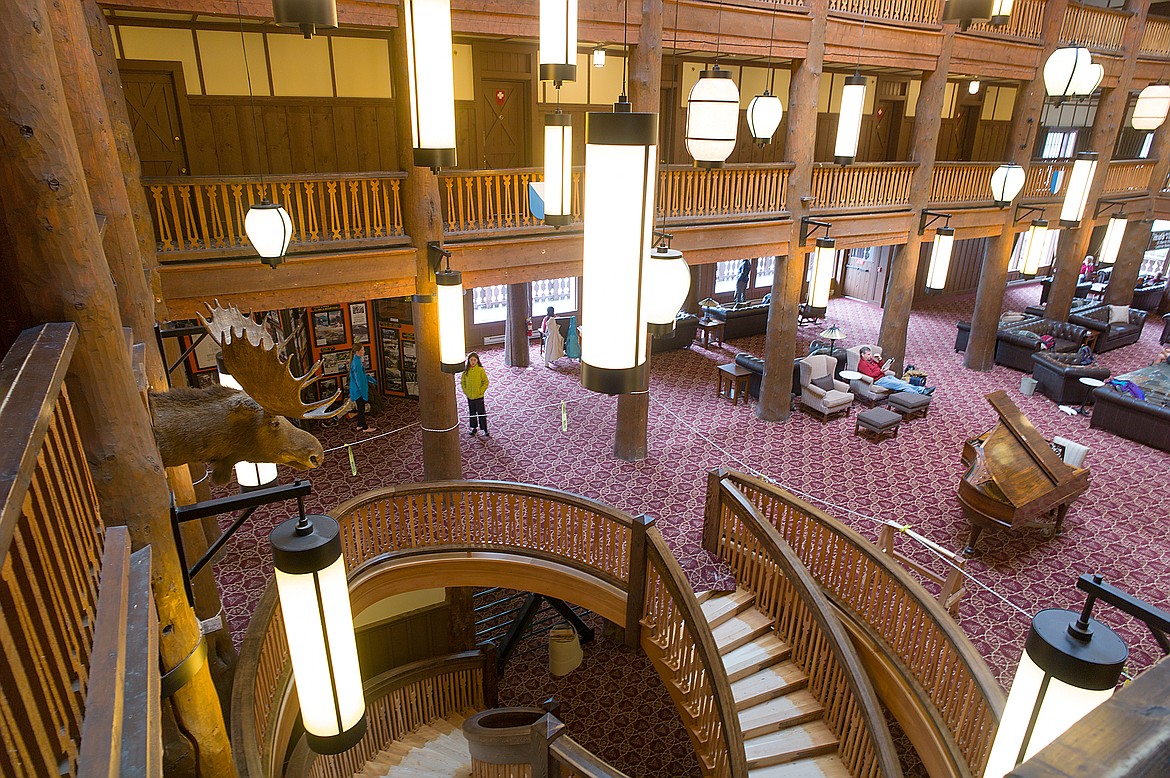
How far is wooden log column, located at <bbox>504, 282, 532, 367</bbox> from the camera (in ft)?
45.6

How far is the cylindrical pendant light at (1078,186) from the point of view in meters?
10.4

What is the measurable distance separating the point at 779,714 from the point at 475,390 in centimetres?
639

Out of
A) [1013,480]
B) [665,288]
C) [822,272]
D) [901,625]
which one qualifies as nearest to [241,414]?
[665,288]

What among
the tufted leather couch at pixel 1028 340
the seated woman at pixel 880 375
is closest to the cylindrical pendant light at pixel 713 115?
the seated woman at pixel 880 375

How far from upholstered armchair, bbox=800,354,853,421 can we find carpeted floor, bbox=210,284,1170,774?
1.12 feet

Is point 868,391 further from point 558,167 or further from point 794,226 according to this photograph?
point 558,167

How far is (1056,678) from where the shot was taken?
7.42 feet

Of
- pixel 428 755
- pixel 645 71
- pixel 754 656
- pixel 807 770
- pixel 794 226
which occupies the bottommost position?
pixel 428 755

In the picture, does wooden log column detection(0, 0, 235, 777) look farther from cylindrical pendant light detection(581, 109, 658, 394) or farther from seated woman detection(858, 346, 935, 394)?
seated woman detection(858, 346, 935, 394)

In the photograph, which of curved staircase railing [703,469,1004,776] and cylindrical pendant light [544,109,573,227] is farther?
cylindrical pendant light [544,109,573,227]

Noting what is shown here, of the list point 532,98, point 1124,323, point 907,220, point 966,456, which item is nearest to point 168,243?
point 532,98

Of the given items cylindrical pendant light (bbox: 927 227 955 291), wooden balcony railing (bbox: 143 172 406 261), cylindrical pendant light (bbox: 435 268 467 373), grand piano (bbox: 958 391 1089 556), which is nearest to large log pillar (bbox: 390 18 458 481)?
wooden balcony railing (bbox: 143 172 406 261)

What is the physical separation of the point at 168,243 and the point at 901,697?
8.49 meters

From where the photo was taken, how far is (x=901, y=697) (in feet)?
20.1
